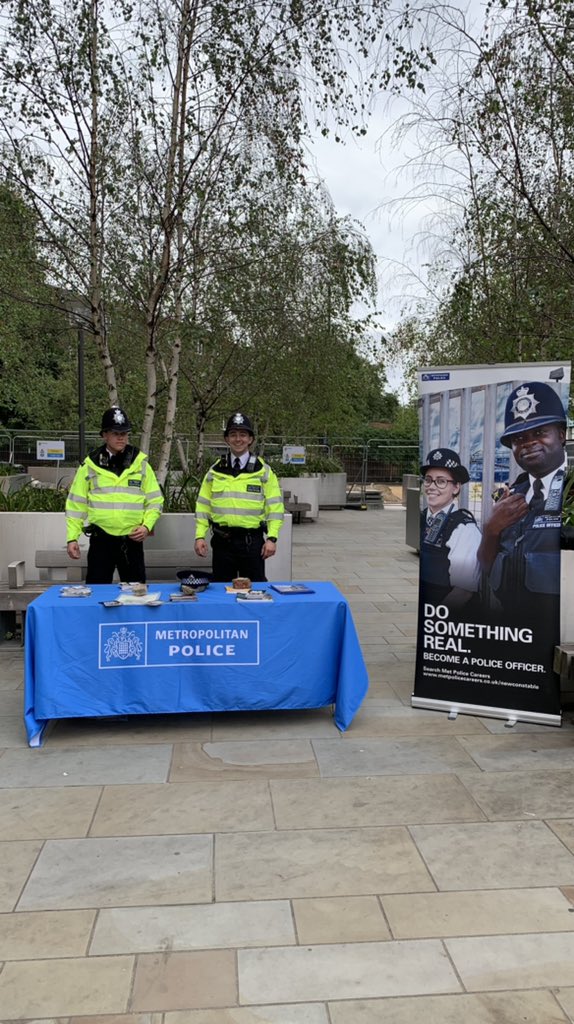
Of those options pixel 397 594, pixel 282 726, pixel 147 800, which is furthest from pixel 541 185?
pixel 147 800

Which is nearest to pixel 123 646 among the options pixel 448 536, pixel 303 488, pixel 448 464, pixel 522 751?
pixel 448 536

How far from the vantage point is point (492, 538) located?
4.53 m

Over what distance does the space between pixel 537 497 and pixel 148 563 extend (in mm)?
3659

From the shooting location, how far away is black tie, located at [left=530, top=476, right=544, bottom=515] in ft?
14.3

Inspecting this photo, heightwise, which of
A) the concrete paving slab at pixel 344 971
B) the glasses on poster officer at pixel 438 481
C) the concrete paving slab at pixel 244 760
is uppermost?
the glasses on poster officer at pixel 438 481

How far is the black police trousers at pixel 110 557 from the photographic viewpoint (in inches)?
211

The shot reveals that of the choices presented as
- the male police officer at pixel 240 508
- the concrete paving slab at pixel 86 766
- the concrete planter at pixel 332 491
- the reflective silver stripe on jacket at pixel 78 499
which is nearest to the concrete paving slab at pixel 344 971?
the concrete paving slab at pixel 86 766

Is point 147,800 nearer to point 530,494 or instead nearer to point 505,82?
point 530,494

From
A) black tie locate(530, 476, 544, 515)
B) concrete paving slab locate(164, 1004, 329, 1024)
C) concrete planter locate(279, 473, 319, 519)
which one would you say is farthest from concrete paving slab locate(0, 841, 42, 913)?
concrete planter locate(279, 473, 319, 519)

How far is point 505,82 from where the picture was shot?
18.4 ft

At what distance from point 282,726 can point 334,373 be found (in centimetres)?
1262

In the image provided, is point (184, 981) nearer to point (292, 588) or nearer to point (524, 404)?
point (292, 588)

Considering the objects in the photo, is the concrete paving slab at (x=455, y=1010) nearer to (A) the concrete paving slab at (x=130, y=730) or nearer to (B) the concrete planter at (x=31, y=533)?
(A) the concrete paving slab at (x=130, y=730)

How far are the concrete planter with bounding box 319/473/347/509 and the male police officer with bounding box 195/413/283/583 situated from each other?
1544 cm
